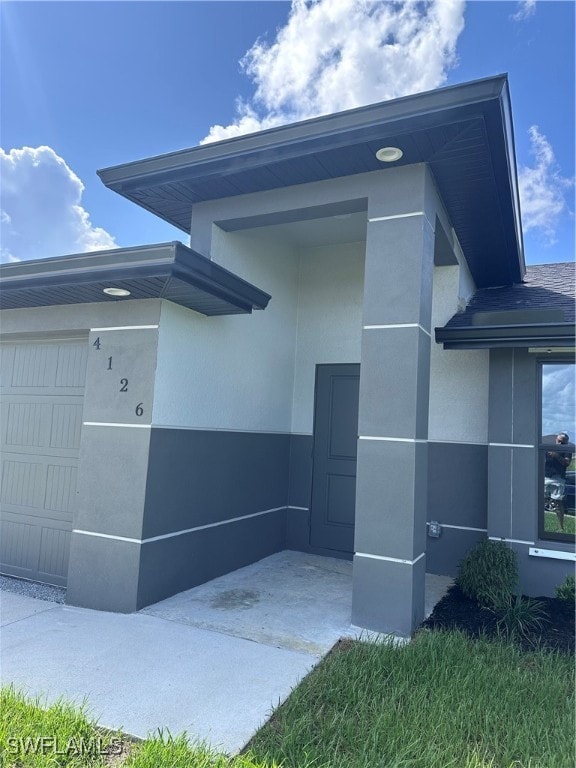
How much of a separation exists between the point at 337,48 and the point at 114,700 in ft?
23.9

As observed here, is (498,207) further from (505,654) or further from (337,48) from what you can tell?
(505,654)

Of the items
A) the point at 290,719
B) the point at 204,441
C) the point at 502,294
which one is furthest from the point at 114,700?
the point at 502,294

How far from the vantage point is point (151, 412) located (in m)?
4.65

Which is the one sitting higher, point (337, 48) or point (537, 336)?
point (337, 48)

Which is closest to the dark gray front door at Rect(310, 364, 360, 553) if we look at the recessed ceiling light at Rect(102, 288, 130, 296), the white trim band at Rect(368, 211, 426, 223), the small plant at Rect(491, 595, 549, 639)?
the small plant at Rect(491, 595, 549, 639)

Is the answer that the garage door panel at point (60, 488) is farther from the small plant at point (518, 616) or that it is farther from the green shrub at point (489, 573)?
the small plant at point (518, 616)

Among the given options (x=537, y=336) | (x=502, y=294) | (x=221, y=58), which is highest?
(x=221, y=58)

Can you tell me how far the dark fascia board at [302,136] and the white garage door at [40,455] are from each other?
1962 millimetres

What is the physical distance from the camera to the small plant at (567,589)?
505cm

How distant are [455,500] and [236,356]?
3.13 metres

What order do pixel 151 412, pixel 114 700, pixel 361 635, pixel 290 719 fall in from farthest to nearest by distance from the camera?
1. pixel 151 412
2. pixel 361 635
3. pixel 114 700
4. pixel 290 719

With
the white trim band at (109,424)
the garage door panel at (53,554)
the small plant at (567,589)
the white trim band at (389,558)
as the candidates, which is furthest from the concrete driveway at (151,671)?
the small plant at (567,589)

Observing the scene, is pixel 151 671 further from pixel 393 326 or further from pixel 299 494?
pixel 299 494

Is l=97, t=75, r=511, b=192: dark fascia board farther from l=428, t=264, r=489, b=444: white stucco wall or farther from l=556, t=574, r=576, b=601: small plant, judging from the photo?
l=556, t=574, r=576, b=601: small plant
